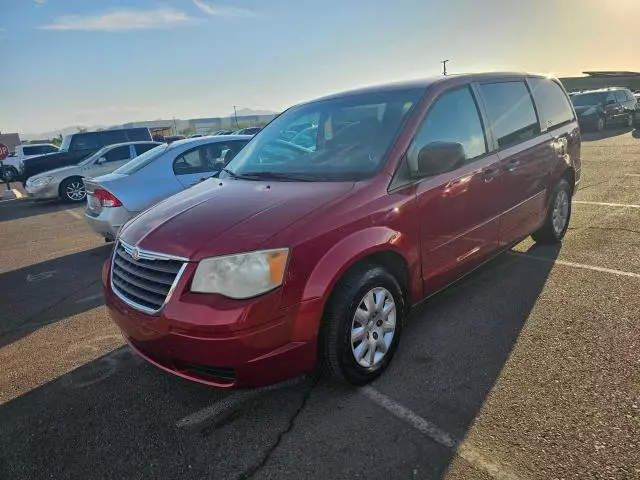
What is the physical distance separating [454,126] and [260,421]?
2.52m

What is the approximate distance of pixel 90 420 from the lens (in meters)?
2.78

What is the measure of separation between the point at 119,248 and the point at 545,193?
3.98m

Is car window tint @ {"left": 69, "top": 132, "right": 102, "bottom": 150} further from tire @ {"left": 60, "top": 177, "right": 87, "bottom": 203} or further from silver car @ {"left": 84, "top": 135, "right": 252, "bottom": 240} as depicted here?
silver car @ {"left": 84, "top": 135, "right": 252, "bottom": 240}

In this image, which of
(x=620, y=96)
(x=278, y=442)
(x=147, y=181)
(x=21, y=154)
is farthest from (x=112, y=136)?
(x=620, y=96)

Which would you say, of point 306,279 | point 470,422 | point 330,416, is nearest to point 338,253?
point 306,279

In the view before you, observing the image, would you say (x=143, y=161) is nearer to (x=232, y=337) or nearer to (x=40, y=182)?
(x=232, y=337)

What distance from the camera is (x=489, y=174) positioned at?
3693 mm

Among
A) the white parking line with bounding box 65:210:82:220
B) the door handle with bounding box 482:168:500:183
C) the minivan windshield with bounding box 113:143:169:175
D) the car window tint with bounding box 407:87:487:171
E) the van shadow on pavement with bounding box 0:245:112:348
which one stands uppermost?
the car window tint with bounding box 407:87:487:171

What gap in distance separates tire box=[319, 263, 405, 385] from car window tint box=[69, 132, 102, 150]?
15569 millimetres

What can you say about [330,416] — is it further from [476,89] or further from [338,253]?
[476,89]

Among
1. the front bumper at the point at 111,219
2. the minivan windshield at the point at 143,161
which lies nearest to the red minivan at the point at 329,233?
the front bumper at the point at 111,219

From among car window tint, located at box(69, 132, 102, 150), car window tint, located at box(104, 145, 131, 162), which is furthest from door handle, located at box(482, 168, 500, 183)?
car window tint, located at box(69, 132, 102, 150)

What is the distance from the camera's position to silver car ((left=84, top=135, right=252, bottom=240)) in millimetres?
6086

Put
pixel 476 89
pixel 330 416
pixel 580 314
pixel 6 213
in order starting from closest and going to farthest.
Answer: pixel 330 416, pixel 580 314, pixel 476 89, pixel 6 213
